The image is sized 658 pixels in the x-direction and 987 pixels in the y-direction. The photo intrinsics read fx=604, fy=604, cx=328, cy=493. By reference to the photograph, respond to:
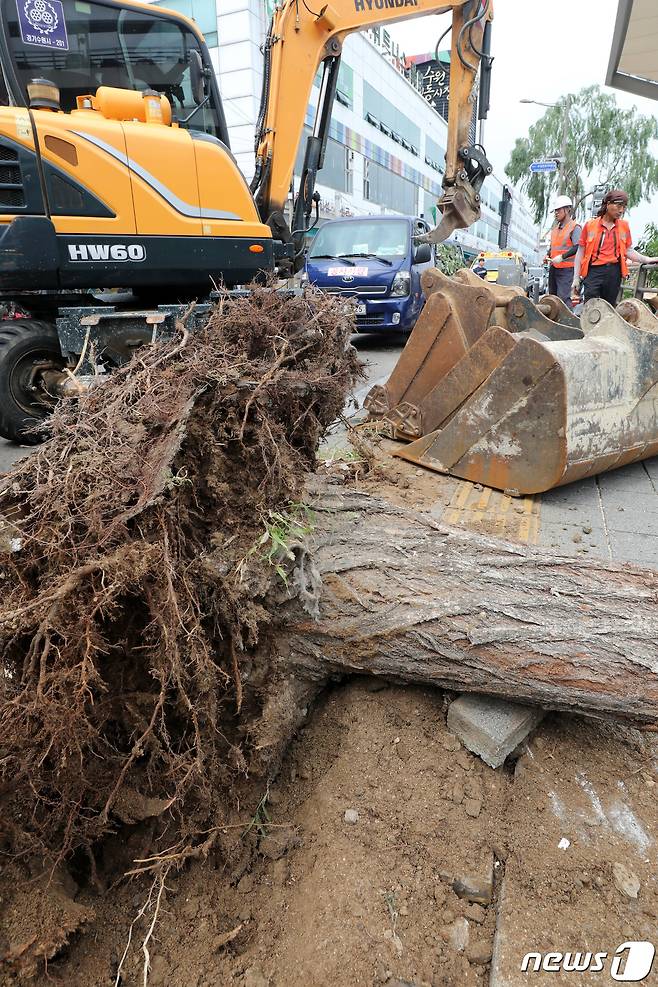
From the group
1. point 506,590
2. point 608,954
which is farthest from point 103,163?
point 608,954

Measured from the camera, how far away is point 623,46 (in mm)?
7555

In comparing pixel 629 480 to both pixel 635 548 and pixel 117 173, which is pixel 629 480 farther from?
pixel 117 173

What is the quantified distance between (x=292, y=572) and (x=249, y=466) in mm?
401

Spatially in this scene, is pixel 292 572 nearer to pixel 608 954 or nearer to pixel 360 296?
pixel 608 954

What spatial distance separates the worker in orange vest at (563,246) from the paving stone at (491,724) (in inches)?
346

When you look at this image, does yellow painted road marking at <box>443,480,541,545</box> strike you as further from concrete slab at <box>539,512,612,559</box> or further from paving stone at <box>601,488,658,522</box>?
paving stone at <box>601,488,658,522</box>

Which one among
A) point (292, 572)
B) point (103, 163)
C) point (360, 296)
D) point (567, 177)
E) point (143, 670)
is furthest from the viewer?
point (567, 177)

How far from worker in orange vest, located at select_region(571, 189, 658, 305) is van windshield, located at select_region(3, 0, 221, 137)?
4.71m

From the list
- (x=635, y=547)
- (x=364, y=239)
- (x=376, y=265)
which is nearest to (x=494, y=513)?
(x=635, y=547)

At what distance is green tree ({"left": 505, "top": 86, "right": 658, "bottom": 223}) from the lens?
132 feet

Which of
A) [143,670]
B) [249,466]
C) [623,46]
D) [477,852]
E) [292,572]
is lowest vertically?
[477,852]

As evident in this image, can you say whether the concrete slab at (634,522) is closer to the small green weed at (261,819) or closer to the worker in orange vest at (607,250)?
the small green weed at (261,819)

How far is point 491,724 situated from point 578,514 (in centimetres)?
233

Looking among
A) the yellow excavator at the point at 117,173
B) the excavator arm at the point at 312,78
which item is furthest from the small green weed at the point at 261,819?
the excavator arm at the point at 312,78
